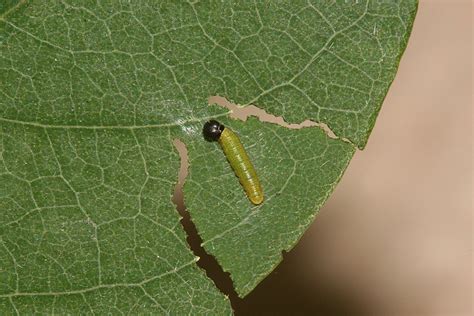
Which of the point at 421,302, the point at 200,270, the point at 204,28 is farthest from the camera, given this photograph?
the point at 421,302

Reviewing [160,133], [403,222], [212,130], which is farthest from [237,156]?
[403,222]

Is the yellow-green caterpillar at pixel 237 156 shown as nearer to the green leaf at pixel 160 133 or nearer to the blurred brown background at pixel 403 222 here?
the green leaf at pixel 160 133

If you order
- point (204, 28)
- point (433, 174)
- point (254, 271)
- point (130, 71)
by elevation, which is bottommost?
point (433, 174)

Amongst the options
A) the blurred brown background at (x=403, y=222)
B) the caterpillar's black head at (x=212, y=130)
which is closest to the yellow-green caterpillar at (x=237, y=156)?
the caterpillar's black head at (x=212, y=130)

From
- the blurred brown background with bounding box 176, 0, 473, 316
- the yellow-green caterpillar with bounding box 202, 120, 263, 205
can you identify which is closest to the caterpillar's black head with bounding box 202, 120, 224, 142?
the yellow-green caterpillar with bounding box 202, 120, 263, 205

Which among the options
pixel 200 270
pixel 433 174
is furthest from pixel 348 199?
pixel 200 270

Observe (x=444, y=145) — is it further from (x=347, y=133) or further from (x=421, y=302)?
(x=347, y=133)

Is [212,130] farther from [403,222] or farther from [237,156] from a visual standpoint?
[403,222]
